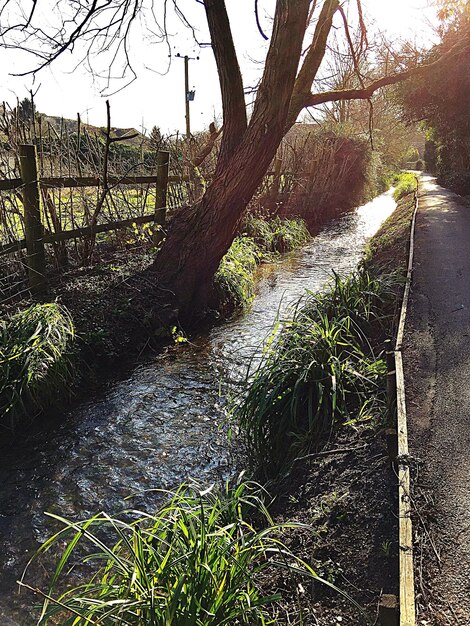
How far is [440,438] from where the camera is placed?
368 cm

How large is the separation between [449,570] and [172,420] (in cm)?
296

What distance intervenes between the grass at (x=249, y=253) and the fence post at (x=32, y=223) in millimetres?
2823

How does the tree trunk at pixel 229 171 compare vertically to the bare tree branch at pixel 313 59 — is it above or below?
below

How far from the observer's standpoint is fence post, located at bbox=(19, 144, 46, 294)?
6137 mm

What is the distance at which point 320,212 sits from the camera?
61.5ft

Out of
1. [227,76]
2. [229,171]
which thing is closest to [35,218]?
[229,171]

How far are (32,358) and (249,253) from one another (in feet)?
22.1

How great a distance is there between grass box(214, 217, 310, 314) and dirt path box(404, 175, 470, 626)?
2.74 meters

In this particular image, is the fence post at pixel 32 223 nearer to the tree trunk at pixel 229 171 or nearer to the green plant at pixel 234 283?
the tree trunk at pixel 229 171

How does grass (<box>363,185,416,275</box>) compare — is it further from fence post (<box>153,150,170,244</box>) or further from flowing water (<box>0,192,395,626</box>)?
fence post (<box>153,150,170,244</box>)

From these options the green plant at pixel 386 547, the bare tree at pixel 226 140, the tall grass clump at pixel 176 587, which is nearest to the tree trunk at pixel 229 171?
the bare tree at pixel 226 140

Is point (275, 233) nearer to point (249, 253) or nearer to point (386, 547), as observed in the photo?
point (249, 253)

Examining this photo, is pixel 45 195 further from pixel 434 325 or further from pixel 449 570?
pixel 449 570

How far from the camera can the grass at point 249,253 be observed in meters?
8.47
